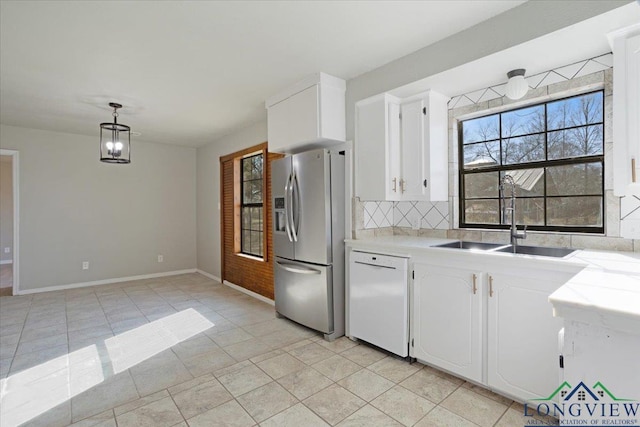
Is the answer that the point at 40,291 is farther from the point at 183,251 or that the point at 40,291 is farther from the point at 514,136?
the point at 514,136

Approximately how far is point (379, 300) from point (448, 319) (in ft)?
1.89

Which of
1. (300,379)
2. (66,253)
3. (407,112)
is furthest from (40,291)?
(407,112)

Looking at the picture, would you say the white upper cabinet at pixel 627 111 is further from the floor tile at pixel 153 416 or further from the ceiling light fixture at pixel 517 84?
the floor tile at pixel 153 416

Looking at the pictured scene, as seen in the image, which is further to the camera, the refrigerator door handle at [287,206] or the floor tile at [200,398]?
the refrigerator door handle at [287,206]

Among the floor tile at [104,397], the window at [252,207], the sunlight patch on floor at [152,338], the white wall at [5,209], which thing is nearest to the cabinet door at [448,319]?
the floor tile at [104,397]

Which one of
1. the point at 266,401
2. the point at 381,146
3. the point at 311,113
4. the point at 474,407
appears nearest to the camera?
the point at 474,407

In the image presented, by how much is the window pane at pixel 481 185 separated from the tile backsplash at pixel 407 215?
0.22 m

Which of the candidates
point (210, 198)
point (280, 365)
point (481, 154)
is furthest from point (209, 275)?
point (481, 154)

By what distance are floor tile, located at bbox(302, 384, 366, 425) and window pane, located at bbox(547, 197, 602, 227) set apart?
1876mm

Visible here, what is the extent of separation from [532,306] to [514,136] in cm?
138

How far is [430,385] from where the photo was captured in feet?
7.20

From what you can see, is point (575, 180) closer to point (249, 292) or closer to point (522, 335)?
point (522, 335)

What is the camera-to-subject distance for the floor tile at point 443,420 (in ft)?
5.87

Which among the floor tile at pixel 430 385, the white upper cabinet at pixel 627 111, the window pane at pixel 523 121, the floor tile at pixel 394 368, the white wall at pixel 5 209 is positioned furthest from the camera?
the white wall at pixel 5 209
